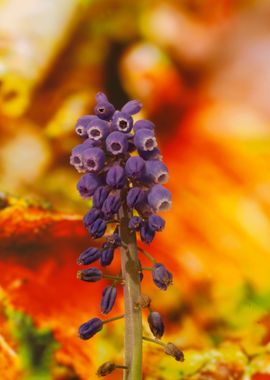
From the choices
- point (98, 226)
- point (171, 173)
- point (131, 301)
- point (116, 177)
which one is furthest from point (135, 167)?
point (171, 173)

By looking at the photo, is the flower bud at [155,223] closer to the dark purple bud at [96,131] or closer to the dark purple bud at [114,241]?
the dark purple bud at [114,241]

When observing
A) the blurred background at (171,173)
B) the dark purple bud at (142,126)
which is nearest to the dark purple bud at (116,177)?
the dark purple bud at (142,126)

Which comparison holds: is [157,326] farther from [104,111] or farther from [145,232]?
[104,111]

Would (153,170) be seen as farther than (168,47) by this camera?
No

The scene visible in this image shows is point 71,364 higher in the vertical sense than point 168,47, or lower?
lower

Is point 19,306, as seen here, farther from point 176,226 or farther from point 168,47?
point 168,47

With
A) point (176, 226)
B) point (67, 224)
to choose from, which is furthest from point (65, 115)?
point (176, 226)

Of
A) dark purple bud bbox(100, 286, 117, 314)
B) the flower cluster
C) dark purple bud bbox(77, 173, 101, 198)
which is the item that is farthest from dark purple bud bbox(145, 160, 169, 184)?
dark purple bud bbox(100, 286, 117, 314)
